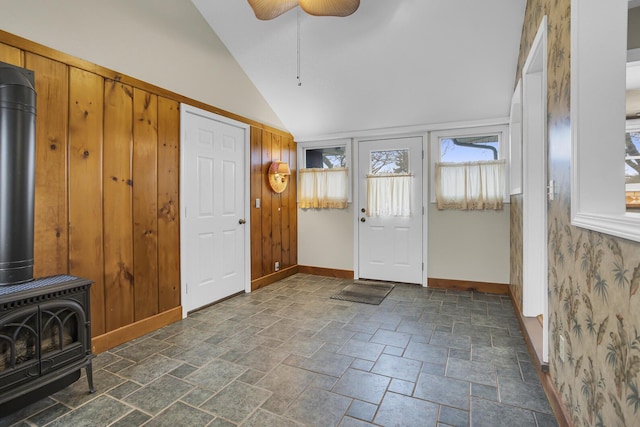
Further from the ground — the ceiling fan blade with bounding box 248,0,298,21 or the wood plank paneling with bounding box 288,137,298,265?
the ceiling fan blade with bounding box 248,0,298,21

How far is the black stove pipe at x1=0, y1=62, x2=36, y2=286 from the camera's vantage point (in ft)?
5.70

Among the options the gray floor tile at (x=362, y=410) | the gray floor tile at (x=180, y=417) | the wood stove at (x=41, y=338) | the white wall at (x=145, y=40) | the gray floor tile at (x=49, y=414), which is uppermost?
the white wall at (x=145, y=40)

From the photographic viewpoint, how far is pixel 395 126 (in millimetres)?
4469

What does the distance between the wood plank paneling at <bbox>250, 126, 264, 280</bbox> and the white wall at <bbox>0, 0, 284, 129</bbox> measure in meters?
0.39

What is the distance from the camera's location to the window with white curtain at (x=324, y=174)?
16.0ft

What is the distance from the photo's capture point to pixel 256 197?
427 cm

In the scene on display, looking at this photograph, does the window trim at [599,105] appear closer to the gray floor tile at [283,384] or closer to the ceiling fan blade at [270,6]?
the gray floor tile at [283,384]

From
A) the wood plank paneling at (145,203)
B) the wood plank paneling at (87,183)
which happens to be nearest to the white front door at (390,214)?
the wood plank paneling at (145,203)

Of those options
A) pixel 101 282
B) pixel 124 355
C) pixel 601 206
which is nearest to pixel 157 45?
pixel 101 282

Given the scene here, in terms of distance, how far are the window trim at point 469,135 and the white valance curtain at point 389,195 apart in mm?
310

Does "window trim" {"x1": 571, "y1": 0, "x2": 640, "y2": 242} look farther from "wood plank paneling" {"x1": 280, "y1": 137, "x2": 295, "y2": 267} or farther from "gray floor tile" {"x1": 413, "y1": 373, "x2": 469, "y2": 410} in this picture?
Result: "wood plank paneling" {"x1": 280, "y1": 137, "x2": 295, "y2": 267}

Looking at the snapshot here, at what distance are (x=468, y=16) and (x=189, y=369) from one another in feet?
12.1

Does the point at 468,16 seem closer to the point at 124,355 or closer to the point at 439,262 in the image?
the point at 439,262

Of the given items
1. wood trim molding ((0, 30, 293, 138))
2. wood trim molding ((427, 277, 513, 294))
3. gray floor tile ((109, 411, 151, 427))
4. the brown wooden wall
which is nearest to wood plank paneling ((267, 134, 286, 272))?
the brown wooden wall
